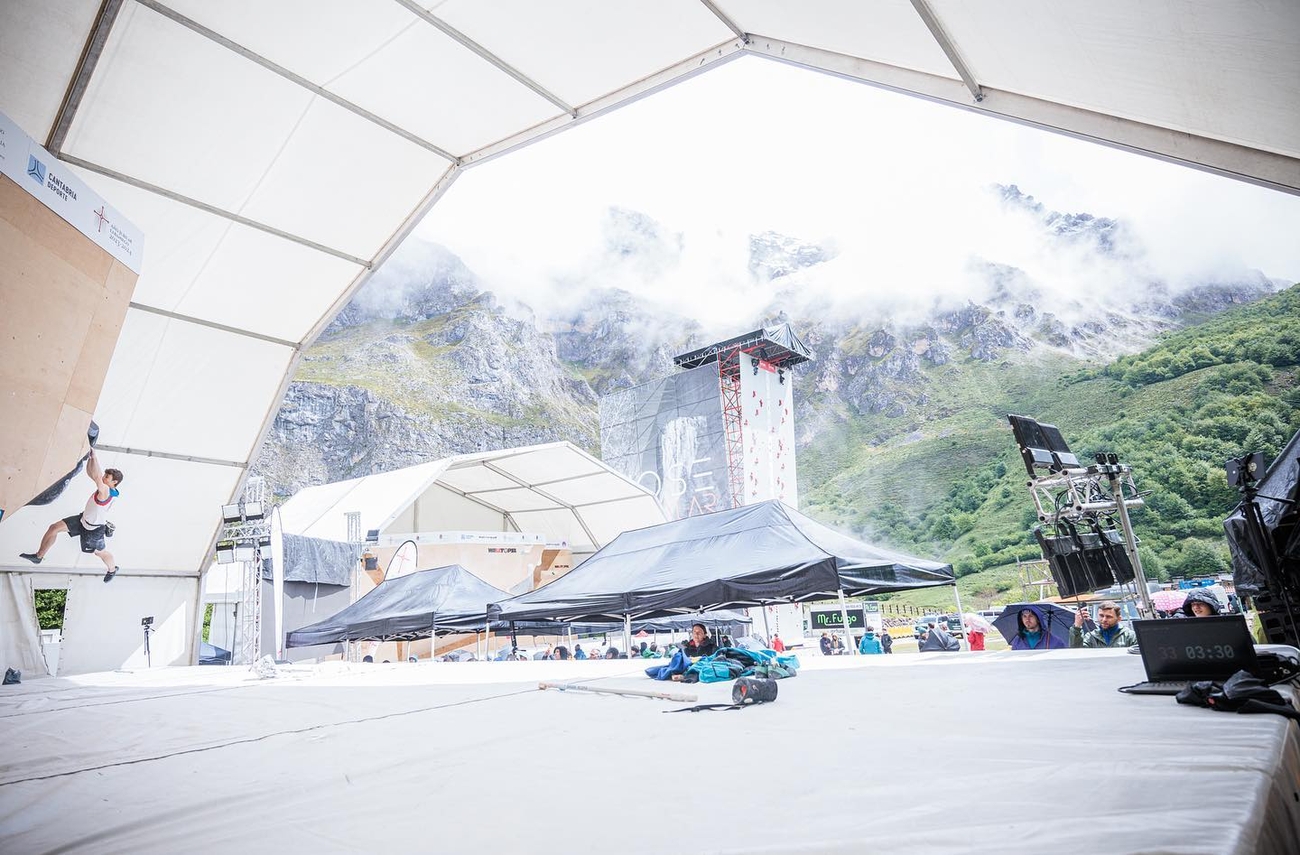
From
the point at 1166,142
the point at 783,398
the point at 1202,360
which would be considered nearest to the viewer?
the point at 1166,142

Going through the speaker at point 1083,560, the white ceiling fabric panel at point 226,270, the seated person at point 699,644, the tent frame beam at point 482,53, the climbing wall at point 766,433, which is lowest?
the seated person at point 699,644

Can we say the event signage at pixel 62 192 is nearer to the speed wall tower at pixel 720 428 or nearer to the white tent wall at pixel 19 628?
the white tent wall at pixel 19 628

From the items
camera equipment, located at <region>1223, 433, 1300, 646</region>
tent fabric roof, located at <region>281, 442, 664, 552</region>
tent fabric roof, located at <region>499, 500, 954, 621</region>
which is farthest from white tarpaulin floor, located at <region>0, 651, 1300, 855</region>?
tent fabric roof, located at <region>281, 442, 664, 552</region>

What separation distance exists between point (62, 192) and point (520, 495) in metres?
20.4

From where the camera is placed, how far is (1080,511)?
5.59 m

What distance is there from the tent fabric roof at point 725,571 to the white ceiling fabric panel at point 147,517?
659cm

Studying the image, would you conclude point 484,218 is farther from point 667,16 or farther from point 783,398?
point 667,16

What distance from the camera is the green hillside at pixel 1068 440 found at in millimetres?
42562

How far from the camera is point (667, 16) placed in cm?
625

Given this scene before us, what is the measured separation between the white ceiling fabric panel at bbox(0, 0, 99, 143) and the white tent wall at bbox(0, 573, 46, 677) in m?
8.79

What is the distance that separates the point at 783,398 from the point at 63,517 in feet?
116

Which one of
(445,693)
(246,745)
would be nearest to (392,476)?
(445,693)

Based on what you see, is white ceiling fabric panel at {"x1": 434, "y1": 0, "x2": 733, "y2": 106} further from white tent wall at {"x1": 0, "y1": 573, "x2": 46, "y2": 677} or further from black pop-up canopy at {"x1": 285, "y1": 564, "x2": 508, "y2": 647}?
white tent wall at {"x1": 0, "y1": 573, "x2": 46, "y2": 677}

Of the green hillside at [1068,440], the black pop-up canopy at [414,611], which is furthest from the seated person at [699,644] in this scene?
the green hillside at [1068,440]
